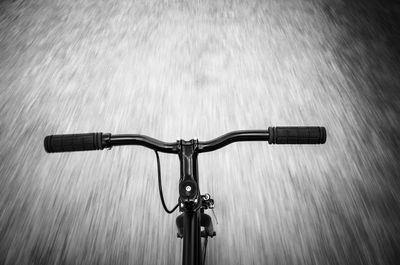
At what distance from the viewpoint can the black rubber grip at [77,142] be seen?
2.41 feet

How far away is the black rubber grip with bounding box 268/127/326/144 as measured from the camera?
75 cm

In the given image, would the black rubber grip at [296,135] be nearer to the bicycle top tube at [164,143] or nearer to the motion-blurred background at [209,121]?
the bicycle top tube at [164,143]

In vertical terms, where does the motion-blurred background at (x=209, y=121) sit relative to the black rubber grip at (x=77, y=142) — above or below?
above

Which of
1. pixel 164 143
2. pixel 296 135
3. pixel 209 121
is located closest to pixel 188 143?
pixel 164 143

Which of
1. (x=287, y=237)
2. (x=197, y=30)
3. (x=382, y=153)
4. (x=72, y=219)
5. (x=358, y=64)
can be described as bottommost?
(x=287, y=237)

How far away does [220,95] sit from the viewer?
7.20 feet

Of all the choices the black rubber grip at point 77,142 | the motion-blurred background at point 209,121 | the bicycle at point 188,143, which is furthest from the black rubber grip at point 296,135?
the motion-blurred background at point 209,121

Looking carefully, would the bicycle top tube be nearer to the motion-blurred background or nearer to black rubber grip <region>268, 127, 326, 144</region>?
black rubber grip <region>268, 127, 326, 144</region>

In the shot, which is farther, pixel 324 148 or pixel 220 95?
pixel 220 95

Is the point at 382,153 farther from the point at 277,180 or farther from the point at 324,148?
the point at 277,180

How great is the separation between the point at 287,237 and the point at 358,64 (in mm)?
1875

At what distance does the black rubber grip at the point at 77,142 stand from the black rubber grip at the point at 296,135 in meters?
0.50

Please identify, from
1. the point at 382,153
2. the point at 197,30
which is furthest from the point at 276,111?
the point at 197,30

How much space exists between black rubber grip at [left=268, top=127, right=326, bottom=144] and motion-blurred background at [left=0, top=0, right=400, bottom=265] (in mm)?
876
